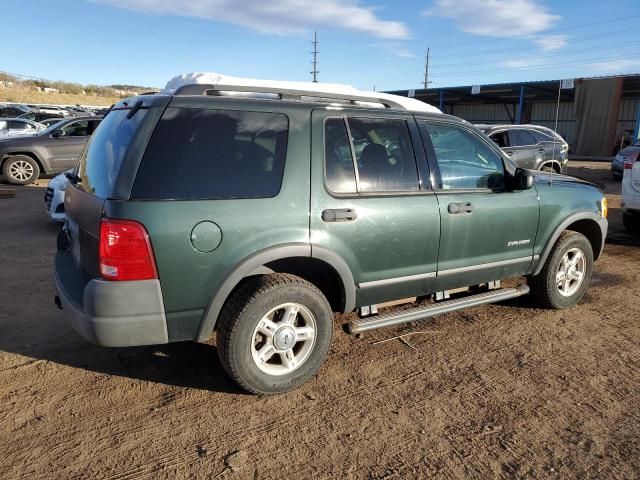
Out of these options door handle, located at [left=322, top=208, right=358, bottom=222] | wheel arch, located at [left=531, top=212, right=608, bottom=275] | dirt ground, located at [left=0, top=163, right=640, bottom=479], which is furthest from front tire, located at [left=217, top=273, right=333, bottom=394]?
wheel arch, located at [left=531, top=212, right=608, bottom=275]

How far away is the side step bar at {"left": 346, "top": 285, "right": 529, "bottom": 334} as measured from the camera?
3.64m

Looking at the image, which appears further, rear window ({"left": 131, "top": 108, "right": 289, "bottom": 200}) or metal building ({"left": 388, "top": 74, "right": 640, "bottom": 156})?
metal building ({"left": 388, "top": 74, "right": 640, "bottom": 156})

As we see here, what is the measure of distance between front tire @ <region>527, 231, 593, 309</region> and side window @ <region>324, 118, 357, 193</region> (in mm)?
2324

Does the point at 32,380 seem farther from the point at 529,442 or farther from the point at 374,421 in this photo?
the point at 529,442

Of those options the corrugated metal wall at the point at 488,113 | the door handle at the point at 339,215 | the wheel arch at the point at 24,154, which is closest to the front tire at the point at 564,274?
the door handle at the point at 339,215

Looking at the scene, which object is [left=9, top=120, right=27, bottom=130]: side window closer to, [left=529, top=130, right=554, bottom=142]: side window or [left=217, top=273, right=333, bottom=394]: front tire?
[left=529, top=130, right=554, bottom=142]: side window

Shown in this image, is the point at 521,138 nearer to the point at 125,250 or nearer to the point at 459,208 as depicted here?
the point at 459,208

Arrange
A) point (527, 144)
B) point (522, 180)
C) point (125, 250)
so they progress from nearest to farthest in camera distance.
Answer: point (125, 250), point (522, 180), point (527, 144)

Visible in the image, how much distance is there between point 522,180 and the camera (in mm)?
4117

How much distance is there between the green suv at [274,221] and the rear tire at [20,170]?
10.2 m

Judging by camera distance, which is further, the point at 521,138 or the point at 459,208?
the point at 521,138

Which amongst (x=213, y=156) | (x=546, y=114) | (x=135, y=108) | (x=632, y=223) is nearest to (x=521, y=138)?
(x=632, y=223)

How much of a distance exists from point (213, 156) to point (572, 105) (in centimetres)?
3701

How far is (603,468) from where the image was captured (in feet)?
8.60
